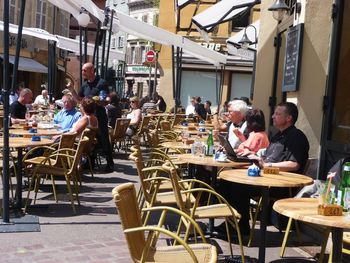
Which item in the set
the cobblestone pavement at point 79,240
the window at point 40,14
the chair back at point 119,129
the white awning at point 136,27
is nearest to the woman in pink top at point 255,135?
the cobblestone pavement at point 79,240

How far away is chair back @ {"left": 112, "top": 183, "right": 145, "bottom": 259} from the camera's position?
322 cm

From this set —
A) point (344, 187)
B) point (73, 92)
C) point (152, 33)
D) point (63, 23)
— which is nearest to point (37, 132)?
point (73, 92)

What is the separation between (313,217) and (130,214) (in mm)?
1073

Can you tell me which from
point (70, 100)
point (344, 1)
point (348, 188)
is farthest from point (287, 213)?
Answer: point (70, 100)

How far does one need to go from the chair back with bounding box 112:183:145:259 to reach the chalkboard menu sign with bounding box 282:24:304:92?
4.35 metres

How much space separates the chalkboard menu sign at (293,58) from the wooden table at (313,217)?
11.5 ft

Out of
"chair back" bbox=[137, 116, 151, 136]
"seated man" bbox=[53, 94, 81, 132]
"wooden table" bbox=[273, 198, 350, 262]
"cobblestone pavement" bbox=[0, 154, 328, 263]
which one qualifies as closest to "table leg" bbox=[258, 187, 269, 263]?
"cobblestone pavement" bbox=[0, 154, 328, 263]

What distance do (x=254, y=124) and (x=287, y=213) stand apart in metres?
3.21

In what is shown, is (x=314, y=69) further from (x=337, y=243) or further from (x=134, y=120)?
(x=134, y=120)

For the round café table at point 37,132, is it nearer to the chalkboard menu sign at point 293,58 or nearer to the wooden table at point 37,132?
the wooden table at point 37,132

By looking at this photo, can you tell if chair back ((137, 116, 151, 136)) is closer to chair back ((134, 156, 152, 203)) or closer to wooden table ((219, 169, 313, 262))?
chair back ((134, 156, 152, 203))

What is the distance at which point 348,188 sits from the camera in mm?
3688

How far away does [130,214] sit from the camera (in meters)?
3.34

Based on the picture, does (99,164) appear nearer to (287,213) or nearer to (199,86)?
(287,213)
